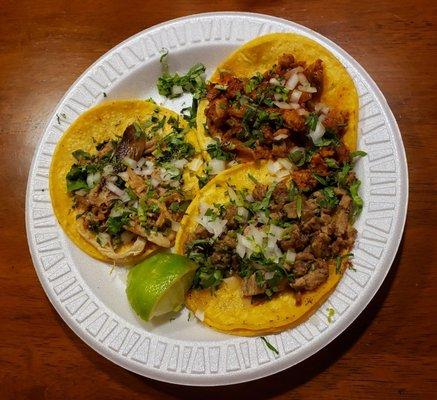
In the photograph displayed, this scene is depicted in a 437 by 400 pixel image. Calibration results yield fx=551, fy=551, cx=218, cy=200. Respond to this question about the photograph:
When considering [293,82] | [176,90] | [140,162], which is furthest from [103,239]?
[293,82]

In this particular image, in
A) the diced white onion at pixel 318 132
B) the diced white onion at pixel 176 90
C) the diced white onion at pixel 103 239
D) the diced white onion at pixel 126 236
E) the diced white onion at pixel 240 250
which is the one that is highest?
the diced white onion at pixel 318 132

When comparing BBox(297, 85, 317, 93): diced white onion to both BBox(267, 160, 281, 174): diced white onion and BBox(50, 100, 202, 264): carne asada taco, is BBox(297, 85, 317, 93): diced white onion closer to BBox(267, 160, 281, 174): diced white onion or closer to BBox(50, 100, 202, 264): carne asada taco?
BBox(267, 160, 281, 174): diced white onion

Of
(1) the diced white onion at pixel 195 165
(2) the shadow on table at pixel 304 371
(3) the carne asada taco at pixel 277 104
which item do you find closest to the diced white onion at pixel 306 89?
(3) the carne asada taco at pixel 277 104

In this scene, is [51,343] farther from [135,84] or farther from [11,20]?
[11,20]

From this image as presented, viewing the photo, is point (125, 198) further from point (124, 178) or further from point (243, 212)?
point (243, 212)

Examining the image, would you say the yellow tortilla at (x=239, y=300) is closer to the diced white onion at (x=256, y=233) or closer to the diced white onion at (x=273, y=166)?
the diced white onion at (x=273, y=166)

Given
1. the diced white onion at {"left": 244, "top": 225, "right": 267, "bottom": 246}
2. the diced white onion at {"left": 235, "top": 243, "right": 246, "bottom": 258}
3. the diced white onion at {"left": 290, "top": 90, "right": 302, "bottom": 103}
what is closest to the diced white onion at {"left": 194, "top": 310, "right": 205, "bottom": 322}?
the diced white onion at {"left": 235, "top": 243, "right": 246, "bottom": 258}
